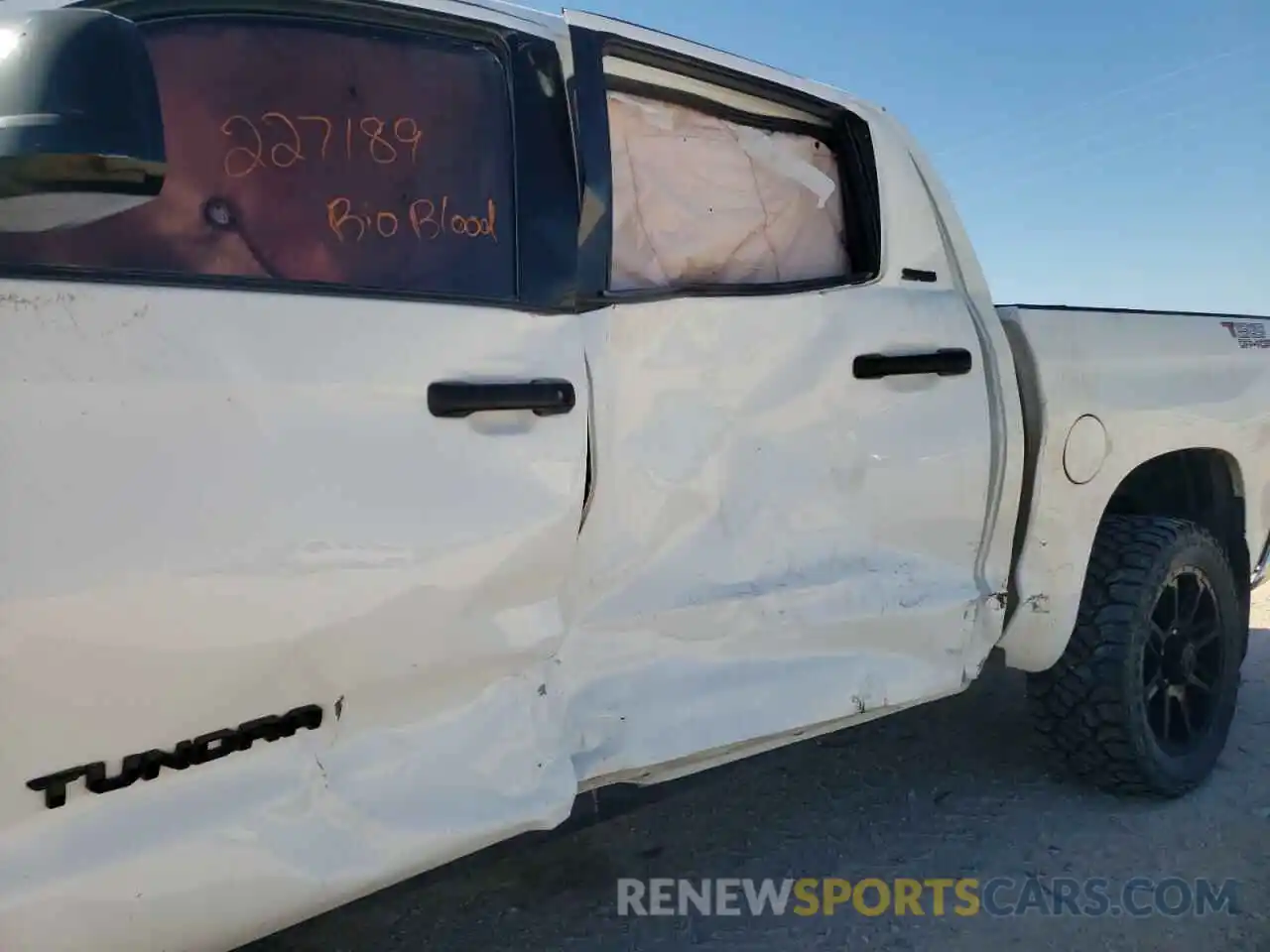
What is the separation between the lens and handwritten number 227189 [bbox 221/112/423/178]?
1650mm

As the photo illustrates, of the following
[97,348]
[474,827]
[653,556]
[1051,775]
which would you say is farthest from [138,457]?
[1051,775]

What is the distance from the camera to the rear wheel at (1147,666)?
2980 mm

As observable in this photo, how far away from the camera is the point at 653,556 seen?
211 centimetres

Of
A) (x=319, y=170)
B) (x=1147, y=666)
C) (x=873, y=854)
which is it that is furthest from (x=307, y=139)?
(x=1147, y=666)

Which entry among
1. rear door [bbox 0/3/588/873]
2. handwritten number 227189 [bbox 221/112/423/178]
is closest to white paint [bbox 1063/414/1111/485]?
rear door [bbox 0/3/588/873]

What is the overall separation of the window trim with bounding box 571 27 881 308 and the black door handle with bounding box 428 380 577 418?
242mm

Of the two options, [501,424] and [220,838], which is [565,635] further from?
[220,838]

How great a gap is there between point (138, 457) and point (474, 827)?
0.82m

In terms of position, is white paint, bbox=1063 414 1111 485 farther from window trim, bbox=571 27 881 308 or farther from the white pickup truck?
window trim, bbox=571 27 881 308

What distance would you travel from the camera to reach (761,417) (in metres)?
2.26

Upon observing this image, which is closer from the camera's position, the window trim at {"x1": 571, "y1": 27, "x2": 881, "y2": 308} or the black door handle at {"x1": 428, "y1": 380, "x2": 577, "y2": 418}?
the black door handle at {"x1": 428, "y1": 380, "x2": 577, "y2": 418}

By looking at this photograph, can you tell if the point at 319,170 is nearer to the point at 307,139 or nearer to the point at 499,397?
the point at 307,139

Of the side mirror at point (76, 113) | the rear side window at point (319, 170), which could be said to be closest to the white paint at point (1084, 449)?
the rear side window at point (319, 170)

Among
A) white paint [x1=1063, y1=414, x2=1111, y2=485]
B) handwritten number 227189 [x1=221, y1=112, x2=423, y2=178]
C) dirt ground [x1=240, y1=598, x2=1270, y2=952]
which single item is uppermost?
handwritten number 227189 [x1=221, y1=112, x2=423, y2=178]
